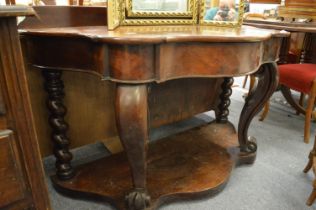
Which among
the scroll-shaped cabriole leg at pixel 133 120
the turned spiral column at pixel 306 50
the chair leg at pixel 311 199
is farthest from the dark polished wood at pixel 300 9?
the scroll-shaped cabriole leg at pixel 133 120

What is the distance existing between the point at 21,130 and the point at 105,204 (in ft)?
2.26

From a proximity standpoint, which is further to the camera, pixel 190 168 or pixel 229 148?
pixel 229 148

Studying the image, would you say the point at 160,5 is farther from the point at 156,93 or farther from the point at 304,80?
the point at 304,80

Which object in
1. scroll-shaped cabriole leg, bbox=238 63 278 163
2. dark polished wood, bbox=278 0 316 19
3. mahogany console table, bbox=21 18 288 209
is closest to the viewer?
→ mahogany console table, bbox=21 18 288 209

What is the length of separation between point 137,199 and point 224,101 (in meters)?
1.10

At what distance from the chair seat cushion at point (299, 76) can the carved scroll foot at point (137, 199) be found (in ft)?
4.51

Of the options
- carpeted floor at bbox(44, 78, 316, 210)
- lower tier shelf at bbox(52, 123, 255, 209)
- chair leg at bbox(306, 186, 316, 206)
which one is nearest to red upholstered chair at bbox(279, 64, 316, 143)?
carpeted floor at bbox(44, 78, 316, 210)

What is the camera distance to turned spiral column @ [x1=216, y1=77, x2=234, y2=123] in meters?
1.81

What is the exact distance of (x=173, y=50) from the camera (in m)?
0.81

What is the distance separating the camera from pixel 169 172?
131cm

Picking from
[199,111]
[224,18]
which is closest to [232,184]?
[199,111]

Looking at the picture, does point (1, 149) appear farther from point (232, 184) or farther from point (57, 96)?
point (232, 184)

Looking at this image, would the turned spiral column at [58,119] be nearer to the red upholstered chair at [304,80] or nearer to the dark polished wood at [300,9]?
the red upholstered chair at [304,80]

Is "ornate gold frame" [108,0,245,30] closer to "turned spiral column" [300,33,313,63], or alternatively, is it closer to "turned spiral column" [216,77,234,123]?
"turned spiral column" [216,77,234,123]
